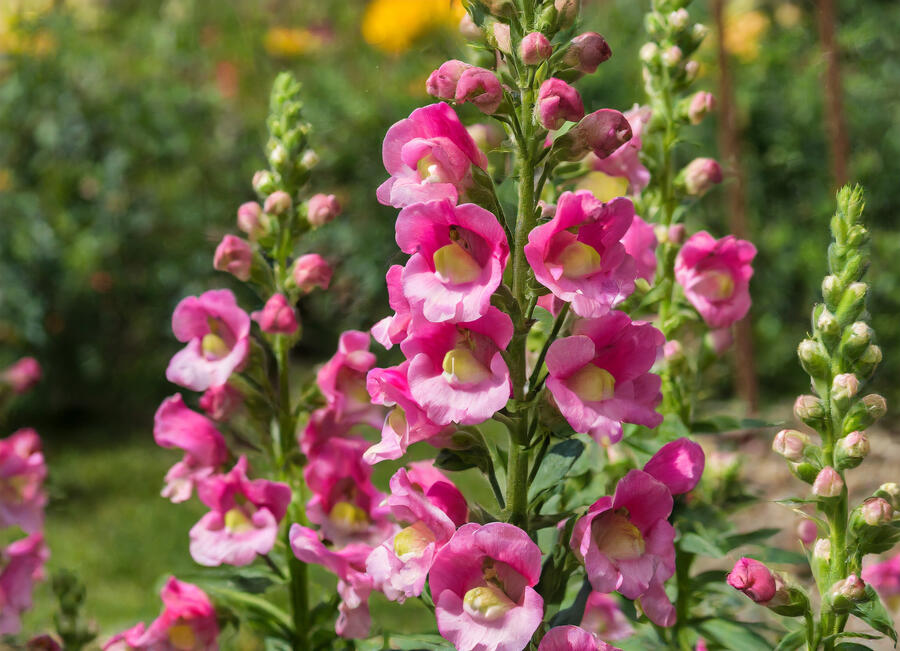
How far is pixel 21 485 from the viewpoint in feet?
6.02

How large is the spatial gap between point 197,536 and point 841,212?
2.91 feet

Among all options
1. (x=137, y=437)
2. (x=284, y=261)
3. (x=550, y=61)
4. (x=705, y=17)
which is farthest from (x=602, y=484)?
(x=705, y=17)

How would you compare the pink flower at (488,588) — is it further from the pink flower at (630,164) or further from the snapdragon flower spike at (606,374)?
the pink flower at (630,164)

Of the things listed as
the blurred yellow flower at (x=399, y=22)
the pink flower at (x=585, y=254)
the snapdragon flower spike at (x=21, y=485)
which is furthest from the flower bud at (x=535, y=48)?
the blurred yellow flower at (x=399, y=22)

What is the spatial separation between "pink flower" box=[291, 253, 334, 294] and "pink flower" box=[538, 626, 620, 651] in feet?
2.02

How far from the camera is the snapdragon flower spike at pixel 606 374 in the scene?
1.07 m

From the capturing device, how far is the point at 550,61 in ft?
3.77

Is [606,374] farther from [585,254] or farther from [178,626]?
[178,626]

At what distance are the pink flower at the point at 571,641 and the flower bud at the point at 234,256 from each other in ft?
2.13

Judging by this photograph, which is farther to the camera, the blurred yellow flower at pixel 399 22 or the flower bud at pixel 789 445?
the blurred yellow flower at pixel 399 22


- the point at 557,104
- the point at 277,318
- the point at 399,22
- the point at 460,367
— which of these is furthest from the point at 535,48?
the point at 399,22

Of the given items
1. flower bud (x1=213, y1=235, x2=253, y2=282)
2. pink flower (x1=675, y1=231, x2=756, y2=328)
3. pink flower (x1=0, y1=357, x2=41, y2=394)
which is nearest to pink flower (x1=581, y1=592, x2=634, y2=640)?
pink flower (x1=675, y1=231, x2=756, y2=328)

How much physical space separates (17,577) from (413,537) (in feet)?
3.09

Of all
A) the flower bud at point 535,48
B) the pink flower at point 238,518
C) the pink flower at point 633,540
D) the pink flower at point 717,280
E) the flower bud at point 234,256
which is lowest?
the pink flower at point 238,518
